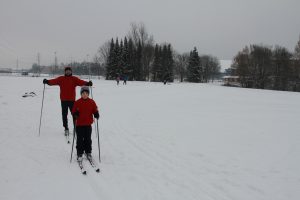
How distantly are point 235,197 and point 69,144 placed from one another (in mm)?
4661

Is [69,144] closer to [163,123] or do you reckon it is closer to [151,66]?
[163,123]

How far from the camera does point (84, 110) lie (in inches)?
241

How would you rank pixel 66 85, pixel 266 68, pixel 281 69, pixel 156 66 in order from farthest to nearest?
pixel 156 66, pixel 266 68, pixel 281 69, pixel 66 85

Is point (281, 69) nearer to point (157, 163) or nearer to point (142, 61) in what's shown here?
point (142, 61)

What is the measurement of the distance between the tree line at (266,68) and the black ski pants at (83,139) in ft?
213

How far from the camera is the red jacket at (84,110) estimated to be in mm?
6105

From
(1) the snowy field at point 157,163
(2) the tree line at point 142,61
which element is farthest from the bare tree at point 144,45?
(1) the snowy field at point 157,163

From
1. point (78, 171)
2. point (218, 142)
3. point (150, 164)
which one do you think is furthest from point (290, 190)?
point (78, 171)

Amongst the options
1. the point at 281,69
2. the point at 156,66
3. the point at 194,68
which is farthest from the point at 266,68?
the point at 156,66

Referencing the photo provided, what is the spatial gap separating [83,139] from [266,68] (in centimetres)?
6936

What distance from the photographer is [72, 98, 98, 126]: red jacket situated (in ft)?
20.0

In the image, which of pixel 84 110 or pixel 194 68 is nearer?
pixel 84 110

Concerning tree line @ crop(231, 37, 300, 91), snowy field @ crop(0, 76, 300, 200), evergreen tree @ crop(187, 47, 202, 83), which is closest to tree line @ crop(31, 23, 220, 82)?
evergreen tree @ crop(187, 47, 202, 83)

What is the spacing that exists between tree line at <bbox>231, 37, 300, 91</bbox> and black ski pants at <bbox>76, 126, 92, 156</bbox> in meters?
64.9
